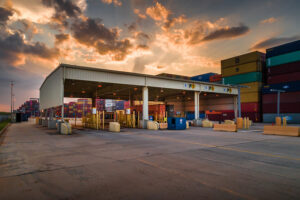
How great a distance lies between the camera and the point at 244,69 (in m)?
41.5

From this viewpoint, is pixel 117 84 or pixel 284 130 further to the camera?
pixel 117 84

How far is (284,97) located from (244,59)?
1267 centimetres

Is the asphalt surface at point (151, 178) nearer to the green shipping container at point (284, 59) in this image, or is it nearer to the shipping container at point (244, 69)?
A: the green shipping container at point (284, 59)

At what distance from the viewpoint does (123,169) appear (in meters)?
6.10

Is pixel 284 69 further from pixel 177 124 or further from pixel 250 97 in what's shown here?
pixel 177 124

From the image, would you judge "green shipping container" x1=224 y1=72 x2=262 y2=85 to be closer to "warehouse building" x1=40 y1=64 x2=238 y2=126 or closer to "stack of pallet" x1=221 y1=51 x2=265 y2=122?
"stack of pallet" x1=221 y1=51 x2=265 y2=122

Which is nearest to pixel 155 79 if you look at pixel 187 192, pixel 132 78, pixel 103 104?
pixel 132 78

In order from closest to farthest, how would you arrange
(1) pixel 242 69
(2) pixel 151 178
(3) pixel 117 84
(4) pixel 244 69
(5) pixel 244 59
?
(2) pixel 151 178 < (3) pixel 117 84 < (4) pixel 244 69 < (5) pixel 244 59 < (1) pixel 242 69

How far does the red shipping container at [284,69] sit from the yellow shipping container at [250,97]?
542 centimetres

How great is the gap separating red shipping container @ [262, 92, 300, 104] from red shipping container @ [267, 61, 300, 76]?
508 centimetres

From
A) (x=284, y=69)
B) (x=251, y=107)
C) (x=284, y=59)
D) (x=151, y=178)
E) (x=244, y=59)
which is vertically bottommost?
(x=151, y=178)

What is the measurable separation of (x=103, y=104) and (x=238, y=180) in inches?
6685

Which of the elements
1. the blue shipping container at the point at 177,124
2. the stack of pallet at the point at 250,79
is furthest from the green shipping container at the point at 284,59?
the blue shipping container at the point at 177,124

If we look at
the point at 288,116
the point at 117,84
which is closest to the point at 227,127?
the point at 117,84
